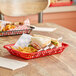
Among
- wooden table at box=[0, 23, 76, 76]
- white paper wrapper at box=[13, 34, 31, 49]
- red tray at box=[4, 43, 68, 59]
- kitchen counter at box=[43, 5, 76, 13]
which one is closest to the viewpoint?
wooden table at box=[0, 23, 76, 76]

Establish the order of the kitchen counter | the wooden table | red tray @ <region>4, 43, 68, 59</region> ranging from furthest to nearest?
1. the kitchen counter
2. red tray @ <region>4, 43, 68, 59</region>
3. the wooden table

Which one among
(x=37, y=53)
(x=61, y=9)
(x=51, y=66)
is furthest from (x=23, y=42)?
(x=61, y=9)

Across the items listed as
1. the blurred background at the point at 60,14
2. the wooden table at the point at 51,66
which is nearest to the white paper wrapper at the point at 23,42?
the wooden table at the point at 51,66

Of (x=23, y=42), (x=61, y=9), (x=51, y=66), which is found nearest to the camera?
(x=51, y=66)

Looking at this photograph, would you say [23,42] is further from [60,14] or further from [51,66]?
[60,14]

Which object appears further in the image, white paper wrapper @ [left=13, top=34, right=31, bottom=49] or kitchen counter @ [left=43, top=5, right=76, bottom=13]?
kitchen counter @ [left=43, top=5, right=76, bottom=13]

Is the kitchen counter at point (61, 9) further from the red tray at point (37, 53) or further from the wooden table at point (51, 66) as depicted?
the red tray at point (37, 53)

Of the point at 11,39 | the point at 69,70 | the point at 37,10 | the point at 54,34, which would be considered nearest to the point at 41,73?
the point at 69,70

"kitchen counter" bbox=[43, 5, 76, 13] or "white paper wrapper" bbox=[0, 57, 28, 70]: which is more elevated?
"kitchen counter" bbox=[43, 5, 76, 13]

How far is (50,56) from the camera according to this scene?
1264mm

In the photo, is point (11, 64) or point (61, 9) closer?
point (11, 64)

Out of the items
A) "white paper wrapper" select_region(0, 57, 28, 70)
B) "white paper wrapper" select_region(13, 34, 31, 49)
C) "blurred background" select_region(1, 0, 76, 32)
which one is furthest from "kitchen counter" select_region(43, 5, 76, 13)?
"white paper wrapper" select_region(0, 57, 28, 70)

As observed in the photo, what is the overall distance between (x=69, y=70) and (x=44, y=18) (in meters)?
2.70

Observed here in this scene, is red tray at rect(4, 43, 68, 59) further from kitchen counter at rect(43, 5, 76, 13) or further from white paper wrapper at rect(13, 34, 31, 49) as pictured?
kitchen counter at rect(43, 5, 76, 13)
